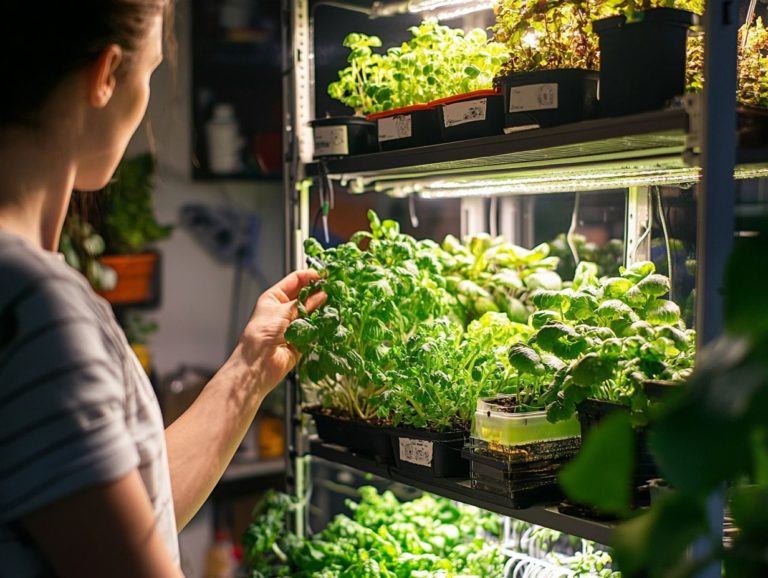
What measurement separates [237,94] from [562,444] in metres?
2.60

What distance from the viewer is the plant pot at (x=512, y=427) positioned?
129 centimetres

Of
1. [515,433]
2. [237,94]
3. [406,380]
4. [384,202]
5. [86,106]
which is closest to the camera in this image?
[86,106]

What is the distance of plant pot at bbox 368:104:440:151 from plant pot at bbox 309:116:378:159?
64 mm

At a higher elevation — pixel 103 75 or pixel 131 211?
pixel 103 75

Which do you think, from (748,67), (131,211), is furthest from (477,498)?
(131,211)

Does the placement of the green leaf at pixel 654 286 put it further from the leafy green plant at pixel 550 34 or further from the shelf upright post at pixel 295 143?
the shelf upright post at pixel 295 143

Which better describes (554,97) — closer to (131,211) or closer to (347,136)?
(347,136)

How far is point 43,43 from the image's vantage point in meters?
0.86

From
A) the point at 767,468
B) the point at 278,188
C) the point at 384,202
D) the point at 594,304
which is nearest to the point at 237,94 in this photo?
the point at 278,188

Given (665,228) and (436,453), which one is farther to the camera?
(665,228)

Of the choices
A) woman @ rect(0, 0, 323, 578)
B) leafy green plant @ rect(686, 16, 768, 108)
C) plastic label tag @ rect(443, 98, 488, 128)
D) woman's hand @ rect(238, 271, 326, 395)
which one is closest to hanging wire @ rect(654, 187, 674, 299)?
leafy green plant @ rect(686, 16, 768, 108)

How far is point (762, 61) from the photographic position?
1316mm

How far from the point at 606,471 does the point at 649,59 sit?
83 cm

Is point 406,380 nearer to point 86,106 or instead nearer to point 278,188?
point 86,106
